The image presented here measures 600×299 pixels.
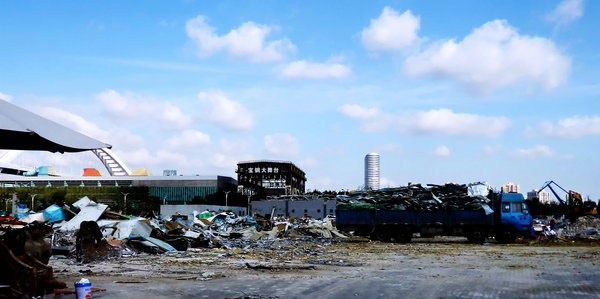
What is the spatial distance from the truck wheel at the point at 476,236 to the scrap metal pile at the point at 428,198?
1315 millimetres

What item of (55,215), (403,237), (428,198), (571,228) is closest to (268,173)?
(571,228)

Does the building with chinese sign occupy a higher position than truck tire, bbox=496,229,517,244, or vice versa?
the building with chinese sign

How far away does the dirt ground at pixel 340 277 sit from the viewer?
35.2ft

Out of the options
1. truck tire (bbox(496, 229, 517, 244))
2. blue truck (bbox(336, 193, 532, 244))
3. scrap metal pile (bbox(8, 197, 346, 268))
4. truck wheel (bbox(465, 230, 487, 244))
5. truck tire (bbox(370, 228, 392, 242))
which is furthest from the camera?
truck tire (bbox(370, 228, 392, 242))

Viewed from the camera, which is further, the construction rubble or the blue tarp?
the construction rubble

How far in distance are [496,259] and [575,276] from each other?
17.4 feet

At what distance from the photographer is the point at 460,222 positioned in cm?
3036

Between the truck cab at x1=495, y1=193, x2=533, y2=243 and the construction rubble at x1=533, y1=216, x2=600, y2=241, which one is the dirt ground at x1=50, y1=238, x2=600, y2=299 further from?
the construction rubble at x1=533, y1=216, x2=600, y2=241

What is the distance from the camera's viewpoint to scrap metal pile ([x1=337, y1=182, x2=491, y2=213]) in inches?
1199

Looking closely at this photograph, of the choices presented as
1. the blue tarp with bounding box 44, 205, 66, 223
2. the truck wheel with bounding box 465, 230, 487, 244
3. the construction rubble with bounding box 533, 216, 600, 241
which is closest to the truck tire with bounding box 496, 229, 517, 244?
the truck wheel with bounding box 465, 230, 487, 244

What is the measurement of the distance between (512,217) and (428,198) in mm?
4439

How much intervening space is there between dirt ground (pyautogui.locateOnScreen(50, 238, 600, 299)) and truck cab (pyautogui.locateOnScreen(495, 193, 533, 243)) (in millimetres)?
11078

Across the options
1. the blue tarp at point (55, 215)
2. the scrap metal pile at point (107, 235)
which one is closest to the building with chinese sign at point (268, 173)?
the scrap metal pile at point (107, 235)

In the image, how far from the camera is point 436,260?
739 inches
